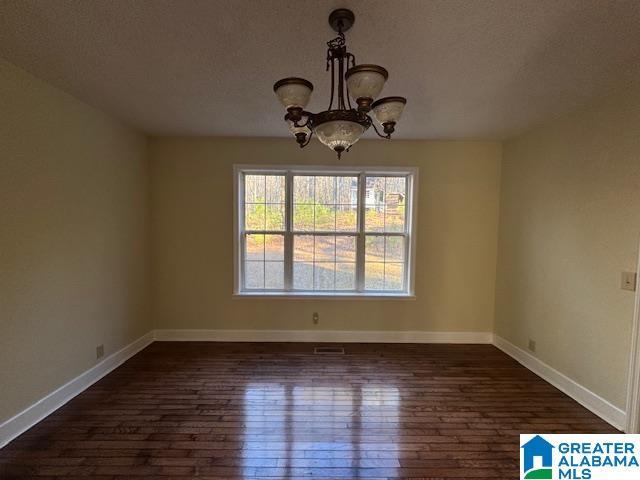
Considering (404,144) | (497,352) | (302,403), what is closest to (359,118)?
(302,403)

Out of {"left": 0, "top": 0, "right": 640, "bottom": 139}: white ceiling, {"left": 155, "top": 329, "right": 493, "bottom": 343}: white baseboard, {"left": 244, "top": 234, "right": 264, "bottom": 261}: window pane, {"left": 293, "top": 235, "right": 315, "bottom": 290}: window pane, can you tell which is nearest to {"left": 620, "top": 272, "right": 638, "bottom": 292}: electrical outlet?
{"left": 0, "top": 0, "right": 640, "bottom": 139}: white ceiling

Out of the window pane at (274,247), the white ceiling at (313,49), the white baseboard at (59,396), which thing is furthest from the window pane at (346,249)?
the white baseboard at (59,396)

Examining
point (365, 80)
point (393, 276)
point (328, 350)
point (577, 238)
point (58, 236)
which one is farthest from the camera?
point (393, 276)

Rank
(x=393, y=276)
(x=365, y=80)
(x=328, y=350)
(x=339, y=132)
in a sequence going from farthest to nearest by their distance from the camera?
(x=393, y=276) < (x=328, y=350) < (x=339, y=132) < (x=365, y=80)

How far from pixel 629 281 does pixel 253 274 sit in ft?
11.3

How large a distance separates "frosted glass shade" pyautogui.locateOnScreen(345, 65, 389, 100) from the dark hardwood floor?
206 cm

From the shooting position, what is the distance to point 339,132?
1.37 meters

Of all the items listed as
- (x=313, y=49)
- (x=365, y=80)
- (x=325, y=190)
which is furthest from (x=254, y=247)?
(x=365, y=80)

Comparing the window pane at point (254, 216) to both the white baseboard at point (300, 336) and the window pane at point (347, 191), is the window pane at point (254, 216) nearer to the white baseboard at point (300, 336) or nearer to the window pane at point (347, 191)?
the window pane at point (347, 191)

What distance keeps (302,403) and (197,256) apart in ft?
6.97

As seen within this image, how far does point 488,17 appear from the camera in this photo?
1.46 metres

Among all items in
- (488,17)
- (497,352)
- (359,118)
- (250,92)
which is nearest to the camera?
(359,118)

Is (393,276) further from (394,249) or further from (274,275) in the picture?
(274,275)

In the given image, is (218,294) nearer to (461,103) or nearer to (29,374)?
(29,374)
